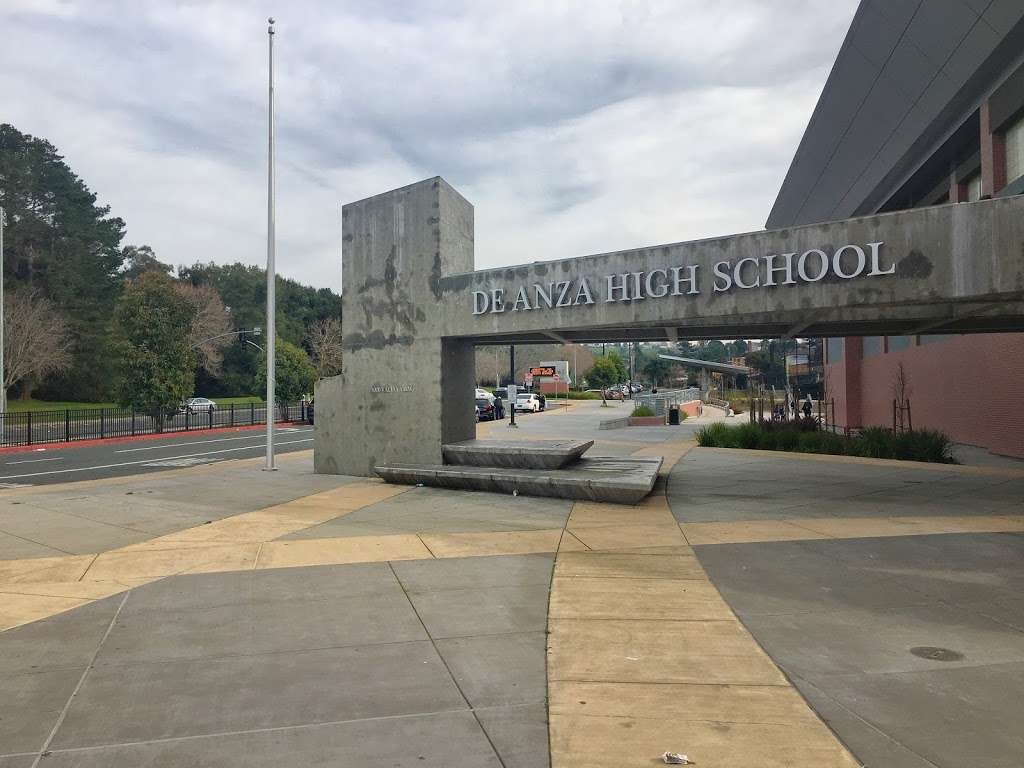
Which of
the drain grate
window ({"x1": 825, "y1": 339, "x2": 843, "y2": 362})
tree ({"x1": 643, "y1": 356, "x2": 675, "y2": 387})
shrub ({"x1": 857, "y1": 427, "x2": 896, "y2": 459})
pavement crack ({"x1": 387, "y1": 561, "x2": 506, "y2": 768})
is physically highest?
tree ({"x1": 643, "y1": 356, "x2": 675, "y2": 387})

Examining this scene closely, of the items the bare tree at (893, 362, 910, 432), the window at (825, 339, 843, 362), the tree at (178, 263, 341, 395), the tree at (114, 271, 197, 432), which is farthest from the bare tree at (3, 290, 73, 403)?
the window at (825, 339, 843, 362)

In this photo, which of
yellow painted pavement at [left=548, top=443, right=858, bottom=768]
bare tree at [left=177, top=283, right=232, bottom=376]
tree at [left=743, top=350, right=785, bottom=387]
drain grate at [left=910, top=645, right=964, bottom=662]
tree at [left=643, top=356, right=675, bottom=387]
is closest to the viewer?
yellow painted pavement at [left=548, top=443, right=858, bottom=768]

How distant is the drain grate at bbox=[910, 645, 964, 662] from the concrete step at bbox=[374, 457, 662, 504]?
6.33 metres

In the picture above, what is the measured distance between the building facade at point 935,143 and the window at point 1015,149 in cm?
3

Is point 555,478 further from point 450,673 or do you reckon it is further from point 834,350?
point 834,350

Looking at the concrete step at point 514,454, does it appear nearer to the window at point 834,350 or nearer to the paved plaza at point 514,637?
the paved plaza at point 514,637

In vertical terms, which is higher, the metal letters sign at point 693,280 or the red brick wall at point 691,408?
the metal letters sign at point 693,280

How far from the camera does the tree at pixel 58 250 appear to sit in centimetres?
6141

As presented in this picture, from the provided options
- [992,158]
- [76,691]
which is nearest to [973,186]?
[992,158]

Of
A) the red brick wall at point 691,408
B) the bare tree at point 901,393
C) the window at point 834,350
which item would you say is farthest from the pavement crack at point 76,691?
the red brick wall at point 691,408

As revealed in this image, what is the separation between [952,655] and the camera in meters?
4.96

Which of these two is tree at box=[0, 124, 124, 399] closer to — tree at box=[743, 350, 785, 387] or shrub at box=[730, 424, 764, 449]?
shrub at box=[730, 424, 764, 449]

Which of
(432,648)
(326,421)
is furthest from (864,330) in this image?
(432,648)

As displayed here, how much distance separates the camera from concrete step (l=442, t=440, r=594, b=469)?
44.4ft
